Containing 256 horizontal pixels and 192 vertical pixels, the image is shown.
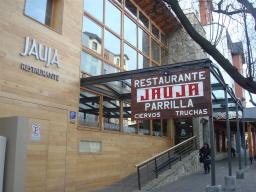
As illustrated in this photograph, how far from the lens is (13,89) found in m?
9.15

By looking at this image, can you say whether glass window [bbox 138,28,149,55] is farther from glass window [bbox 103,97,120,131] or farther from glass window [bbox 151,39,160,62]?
glass window [bbox 103,97,120,131]

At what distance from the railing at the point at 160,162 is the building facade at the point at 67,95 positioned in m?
0.90

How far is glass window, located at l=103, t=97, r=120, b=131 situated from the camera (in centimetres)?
1389

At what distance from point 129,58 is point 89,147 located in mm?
5852

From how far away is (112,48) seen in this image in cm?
1511

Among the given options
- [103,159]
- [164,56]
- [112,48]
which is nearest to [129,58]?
[112,48]

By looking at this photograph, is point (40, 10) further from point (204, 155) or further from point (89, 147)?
point (204, 155)

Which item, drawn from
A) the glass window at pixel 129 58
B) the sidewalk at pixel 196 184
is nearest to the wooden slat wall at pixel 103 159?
the sidewalk at pixel 196 184

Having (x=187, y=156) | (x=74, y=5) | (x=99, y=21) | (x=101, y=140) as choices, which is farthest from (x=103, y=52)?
(x=187, y=156)

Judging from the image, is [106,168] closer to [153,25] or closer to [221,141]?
[153,25]

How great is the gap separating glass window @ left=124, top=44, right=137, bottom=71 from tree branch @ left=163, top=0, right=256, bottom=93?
→ 29.7ft

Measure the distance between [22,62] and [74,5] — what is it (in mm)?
3593

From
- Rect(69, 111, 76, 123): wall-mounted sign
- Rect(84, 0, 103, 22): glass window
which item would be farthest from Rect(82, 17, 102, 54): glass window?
Rect(69, 111, 76, 123): wall-mounted sign

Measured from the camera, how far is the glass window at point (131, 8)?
56.8 ft
